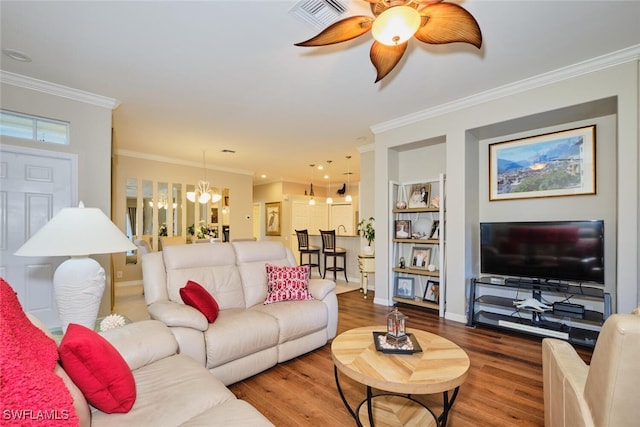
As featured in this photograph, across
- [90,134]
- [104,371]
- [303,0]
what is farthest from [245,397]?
[90,134]

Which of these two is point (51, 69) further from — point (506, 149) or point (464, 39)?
point (506, 149)

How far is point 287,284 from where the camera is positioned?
283 centimetres

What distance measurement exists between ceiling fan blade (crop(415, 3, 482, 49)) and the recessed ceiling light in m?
3.35

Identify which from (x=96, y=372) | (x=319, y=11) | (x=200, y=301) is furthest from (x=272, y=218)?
(x=96, y=372)

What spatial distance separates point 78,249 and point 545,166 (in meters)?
4.36

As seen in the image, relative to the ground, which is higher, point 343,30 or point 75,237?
point 343,30

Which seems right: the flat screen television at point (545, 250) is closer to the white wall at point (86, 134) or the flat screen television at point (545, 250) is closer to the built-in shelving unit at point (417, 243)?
the built-in shelving unit at point (417, 243)

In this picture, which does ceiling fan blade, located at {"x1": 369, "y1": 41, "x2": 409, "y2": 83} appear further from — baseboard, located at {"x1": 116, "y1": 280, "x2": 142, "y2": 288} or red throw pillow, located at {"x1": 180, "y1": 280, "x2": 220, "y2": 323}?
baseboard, located at {"x1": 116, "y1": 280, "x2": 142, "y2": 288}

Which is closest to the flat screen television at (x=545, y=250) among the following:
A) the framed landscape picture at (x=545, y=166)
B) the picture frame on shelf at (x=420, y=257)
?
the framed landscape picture at (x=545, y=166)

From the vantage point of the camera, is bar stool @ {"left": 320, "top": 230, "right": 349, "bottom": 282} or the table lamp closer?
the table lamp

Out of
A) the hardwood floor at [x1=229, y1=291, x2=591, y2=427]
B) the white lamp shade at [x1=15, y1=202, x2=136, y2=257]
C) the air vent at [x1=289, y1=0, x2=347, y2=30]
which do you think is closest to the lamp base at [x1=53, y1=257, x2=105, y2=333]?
the white lamp shade at [x1=15, y1=202, x2=136, y2=257]

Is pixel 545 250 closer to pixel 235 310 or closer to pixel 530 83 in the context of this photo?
pixel 530 83

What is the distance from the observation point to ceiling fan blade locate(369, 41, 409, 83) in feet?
7.01

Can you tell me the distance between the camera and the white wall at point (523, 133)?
2.56 metres
